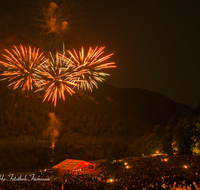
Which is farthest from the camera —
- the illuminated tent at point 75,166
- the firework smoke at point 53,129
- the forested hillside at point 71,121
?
the firework smoke at point 53,129

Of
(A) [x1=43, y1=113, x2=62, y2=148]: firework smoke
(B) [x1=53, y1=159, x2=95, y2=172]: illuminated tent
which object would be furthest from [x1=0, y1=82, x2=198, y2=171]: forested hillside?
(B) [x1=53, y1=159, x2=95, y2=172]: illuminated tent

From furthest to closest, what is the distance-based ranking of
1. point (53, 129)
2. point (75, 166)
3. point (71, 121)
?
point (71, 121), point (53, 129), point (75, 166)

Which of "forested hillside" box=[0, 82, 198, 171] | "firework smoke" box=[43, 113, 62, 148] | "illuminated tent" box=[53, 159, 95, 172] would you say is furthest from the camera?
"firework smoke" box=[43, 113, 62, 148]

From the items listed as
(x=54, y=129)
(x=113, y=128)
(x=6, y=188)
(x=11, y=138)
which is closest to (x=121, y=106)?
(x=113, y=128)

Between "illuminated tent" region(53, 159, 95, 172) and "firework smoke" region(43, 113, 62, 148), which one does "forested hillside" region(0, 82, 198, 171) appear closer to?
"firework smoke" region(43, 113, 62, 148)

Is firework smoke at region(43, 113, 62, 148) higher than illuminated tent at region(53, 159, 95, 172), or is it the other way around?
firework smoke at region(43, 113, 62, 148)

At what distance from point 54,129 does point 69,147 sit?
136 ft

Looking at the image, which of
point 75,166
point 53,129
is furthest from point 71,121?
point 75,166

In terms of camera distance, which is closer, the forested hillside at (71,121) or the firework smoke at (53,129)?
the forested hillside at (71,121)

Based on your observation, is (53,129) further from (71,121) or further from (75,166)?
(75,166)

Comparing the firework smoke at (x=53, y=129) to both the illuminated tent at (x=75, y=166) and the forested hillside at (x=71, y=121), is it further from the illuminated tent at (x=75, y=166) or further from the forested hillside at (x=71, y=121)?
the illuminated tent at (x=75, y=166)

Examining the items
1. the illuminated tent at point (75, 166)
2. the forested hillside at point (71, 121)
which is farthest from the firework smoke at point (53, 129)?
the illuminated tent at point (75, 166)

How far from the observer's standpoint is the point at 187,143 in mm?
34281

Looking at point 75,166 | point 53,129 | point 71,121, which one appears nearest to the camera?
point 75,166
